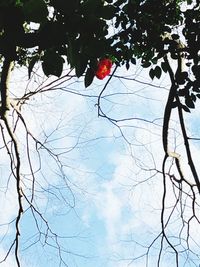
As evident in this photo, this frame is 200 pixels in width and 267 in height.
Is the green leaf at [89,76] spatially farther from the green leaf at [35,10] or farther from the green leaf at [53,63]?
the green leaf at [35,10]

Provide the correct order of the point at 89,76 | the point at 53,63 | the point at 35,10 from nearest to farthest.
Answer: the point at 35,10
the point at 53,63
the point at 89,76

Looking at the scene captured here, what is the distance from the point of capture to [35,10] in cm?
105

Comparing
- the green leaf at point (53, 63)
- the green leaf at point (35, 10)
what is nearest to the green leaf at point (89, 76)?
the green leaf at point (53, 63)

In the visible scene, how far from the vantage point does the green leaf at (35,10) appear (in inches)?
41.1

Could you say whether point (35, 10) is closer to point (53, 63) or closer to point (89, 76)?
point (53, 63)

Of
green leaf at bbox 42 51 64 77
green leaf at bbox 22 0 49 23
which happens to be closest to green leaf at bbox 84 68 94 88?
green leaf at bbox 42 51 64 77

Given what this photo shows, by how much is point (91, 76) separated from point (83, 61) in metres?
0.20

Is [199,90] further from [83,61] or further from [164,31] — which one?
[83,61]

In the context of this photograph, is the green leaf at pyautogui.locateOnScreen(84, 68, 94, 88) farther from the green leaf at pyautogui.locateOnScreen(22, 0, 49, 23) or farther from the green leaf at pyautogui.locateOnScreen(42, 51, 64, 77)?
the green leaf at pyautogui.locateOnScreen(22, 0, 49, 23)

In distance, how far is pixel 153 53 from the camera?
10.3ft

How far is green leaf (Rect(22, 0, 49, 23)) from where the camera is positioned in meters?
1.04

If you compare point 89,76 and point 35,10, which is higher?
point 89,76

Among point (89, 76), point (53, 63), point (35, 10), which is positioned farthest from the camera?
point (89, 76)

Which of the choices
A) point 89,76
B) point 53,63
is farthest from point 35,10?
point 89,76
